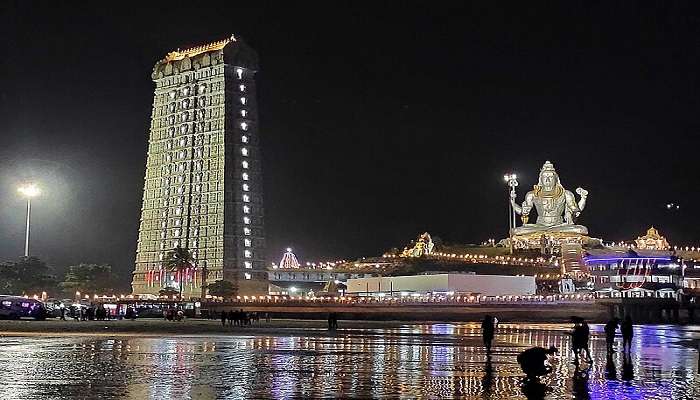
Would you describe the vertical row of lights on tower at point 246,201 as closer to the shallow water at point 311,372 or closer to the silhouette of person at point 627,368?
the shallow water at point 311,372

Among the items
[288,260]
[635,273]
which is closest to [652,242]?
[635,273]

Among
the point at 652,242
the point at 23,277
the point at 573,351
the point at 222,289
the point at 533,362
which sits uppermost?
the point at 652,242

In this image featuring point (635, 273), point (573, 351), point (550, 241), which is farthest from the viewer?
point (550, 241)

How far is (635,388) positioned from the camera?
22.3 meters

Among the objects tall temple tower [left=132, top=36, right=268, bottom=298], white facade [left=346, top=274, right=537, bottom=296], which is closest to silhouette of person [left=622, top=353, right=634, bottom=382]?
white facade [left=346, top=274, right=537, bottom=296]

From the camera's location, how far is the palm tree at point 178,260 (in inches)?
4739

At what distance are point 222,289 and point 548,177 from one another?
212ft

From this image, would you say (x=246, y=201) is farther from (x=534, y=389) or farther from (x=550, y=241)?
(x=534, y=389)

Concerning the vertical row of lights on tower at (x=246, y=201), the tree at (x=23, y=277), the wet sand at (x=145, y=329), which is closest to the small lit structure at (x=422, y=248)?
the vertical row of lights on tower at (x=246, y=201)

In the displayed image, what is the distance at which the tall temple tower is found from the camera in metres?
124

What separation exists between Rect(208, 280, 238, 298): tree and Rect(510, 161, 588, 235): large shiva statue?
57.8 metres

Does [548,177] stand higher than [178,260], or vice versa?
[548,177]

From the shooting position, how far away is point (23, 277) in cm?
12350

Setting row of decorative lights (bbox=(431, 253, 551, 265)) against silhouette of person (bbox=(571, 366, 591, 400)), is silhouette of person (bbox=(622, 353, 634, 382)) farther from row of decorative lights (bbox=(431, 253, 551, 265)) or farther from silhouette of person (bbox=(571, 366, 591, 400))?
row of decorative lights (bbox=(431, 253, 551, 265))
